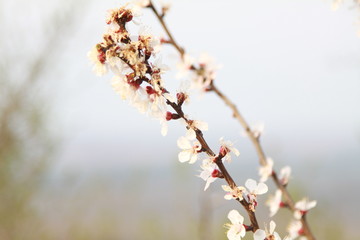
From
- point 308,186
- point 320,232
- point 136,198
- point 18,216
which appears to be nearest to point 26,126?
point 18,216

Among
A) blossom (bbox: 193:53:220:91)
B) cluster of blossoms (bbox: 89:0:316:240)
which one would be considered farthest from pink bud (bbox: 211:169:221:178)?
blossom (bbox: 193:53:220:91)

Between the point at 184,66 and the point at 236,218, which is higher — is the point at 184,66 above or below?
above

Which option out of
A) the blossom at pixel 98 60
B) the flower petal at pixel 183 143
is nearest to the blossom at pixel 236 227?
the flower petal at pixel 183 143

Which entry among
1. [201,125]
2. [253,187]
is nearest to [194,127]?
[201,125]

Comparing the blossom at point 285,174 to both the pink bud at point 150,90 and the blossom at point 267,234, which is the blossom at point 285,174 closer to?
the blossom at point 267,234

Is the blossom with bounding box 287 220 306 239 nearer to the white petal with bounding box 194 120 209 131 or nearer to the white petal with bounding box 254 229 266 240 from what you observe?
the white petal with bounding box 254 229 266 240

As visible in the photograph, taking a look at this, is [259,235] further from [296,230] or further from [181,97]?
[181,97]

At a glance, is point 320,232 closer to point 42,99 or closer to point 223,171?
point 42,99
